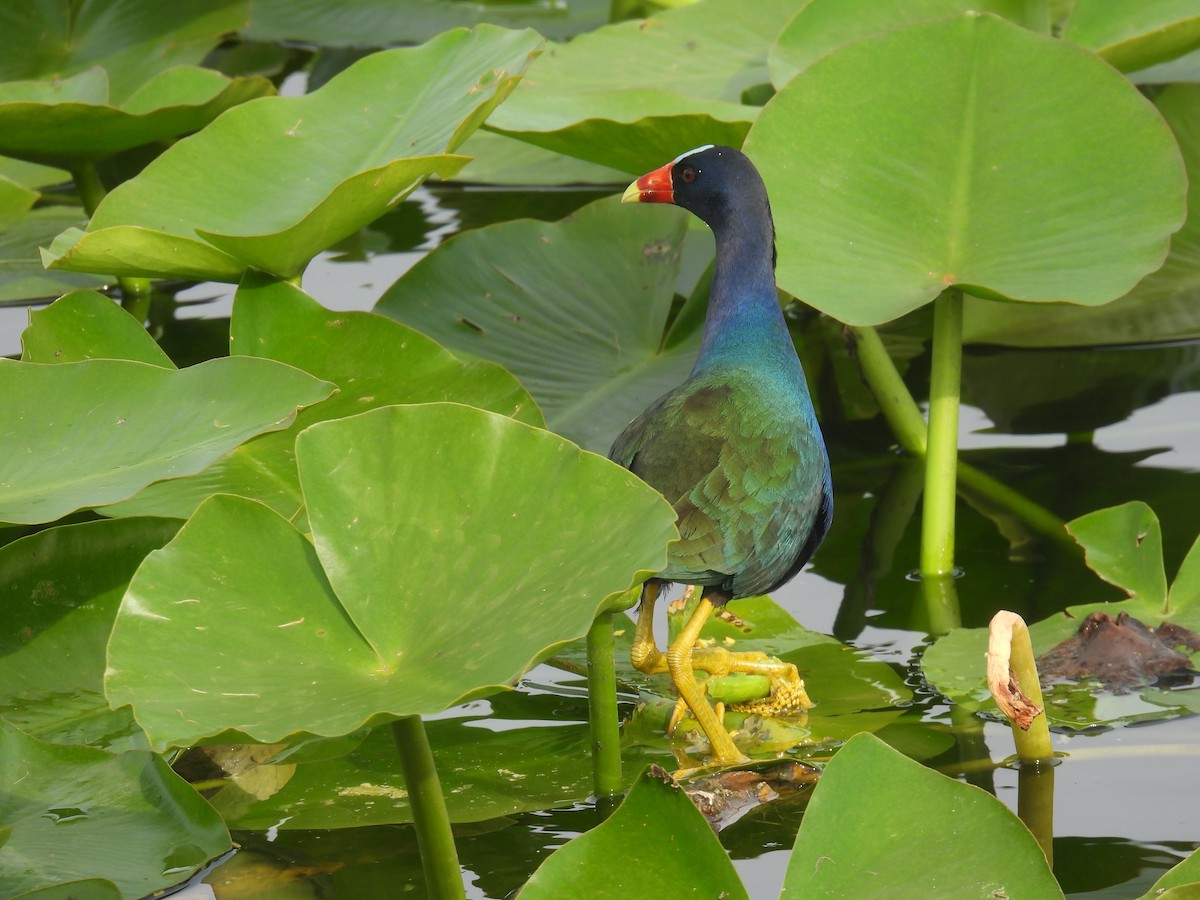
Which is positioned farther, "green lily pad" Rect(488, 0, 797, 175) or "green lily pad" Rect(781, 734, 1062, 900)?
"green lily pad" Rect(488, 0, 797, 175)

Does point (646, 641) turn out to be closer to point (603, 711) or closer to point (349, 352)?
point (603, 711)

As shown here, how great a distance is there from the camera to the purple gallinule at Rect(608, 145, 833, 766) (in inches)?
70.5

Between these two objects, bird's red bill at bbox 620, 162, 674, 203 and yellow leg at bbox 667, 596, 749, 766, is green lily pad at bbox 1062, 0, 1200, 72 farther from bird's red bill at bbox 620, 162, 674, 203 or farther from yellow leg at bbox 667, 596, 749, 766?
yellow leg at bbox 667, 596, 749, 766

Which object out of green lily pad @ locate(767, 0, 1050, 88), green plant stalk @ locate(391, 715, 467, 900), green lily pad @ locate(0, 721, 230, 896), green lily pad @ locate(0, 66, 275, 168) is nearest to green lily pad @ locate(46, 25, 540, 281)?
green lily pad @ locate(0, 66, 275, 168)

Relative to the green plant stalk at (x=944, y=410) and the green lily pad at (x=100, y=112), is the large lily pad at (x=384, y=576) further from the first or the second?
the green lily pad at (x=100, y=112)

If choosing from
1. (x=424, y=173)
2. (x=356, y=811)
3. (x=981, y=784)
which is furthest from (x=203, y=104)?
(x=981, y=784)

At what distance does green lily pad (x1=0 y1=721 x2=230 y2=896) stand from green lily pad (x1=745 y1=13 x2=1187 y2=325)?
1.05 m

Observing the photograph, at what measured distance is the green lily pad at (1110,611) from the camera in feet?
6.15

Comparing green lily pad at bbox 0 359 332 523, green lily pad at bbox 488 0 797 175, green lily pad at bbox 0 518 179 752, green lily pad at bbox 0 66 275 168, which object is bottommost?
green lily pad at bbox 0 518 179 752

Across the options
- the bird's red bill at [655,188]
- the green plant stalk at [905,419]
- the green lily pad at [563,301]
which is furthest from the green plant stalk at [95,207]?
the green plant stalk at [905,419]

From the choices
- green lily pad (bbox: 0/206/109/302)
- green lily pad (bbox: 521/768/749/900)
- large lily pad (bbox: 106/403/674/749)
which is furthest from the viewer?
green lily pad (bbox: 0/206/109/302)

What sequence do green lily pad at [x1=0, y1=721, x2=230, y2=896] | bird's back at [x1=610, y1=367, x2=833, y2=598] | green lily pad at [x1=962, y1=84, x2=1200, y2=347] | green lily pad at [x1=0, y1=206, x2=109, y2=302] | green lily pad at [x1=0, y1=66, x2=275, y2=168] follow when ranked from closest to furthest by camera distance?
green lily pad at [x1=0, y1=721, x2=230, y2=896] < bird's back at [x1=610, y1=367, x2=833, y2=598] < green lily pad at [x1=0, y1=66, x2=275, y2=168] < green lily pad at [x1=962, y1=84, x2=1200, y2=347] < green lily pad at [x1=0, y1=206, x2=109, y2=302]

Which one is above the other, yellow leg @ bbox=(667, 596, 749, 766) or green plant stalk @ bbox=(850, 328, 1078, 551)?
green plant stalk @ bbox=(850, 328, 1078, 551)

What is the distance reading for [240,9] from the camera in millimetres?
3725
